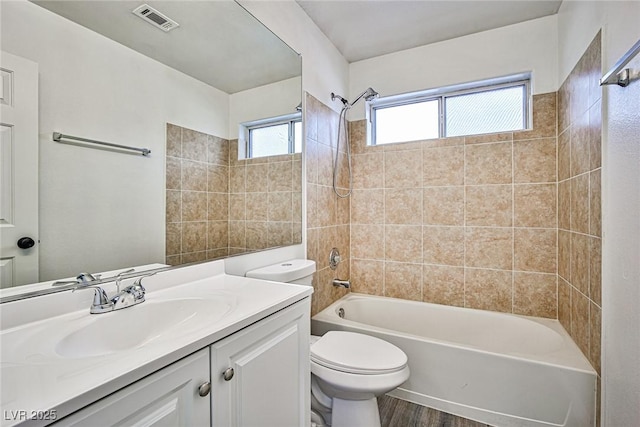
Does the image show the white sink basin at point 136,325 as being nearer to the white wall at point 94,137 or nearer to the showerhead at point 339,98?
the white wall at point 94,137

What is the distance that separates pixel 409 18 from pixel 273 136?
126 cm

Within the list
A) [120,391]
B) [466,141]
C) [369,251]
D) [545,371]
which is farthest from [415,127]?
[120,391]

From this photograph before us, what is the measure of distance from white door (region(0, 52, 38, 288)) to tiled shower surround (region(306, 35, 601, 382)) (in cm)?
140

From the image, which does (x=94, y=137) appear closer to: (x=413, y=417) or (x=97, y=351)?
(x=97, y=351)

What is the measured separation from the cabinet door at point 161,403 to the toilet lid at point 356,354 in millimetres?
845

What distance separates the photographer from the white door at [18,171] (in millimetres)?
769

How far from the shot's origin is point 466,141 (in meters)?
2.24

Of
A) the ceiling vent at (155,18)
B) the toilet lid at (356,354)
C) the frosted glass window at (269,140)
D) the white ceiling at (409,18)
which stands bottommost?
the toilet lid at (356,354)

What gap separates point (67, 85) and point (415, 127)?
2268mm

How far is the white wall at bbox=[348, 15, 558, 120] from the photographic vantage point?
79.6 inches

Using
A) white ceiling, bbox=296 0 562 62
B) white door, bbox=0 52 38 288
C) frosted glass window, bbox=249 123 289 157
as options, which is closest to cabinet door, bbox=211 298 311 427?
white door, bbox=0 52 38 288

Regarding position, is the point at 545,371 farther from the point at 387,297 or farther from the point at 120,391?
the point at 120,391

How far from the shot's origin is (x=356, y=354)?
1.56m

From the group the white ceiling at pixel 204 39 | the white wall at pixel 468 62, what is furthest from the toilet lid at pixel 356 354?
the white wall at pixel 468 62
